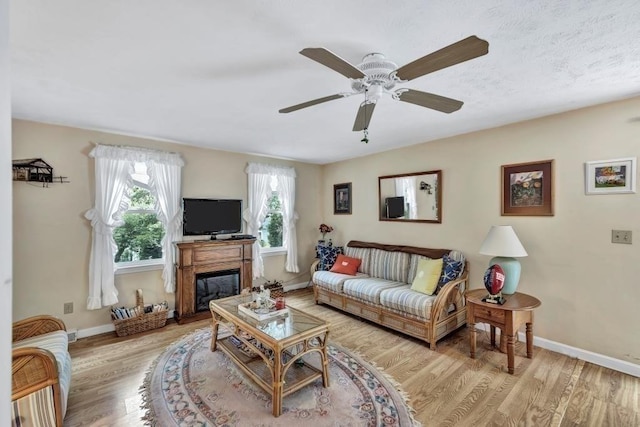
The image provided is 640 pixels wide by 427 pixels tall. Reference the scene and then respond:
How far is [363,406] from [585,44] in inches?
108

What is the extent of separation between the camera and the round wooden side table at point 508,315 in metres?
2.52

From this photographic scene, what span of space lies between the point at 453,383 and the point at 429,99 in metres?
2.24

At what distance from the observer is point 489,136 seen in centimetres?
336

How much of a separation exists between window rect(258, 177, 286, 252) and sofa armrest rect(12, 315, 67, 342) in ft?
9.17

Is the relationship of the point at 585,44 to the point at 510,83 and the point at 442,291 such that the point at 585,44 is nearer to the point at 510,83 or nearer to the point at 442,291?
the point at 510,83

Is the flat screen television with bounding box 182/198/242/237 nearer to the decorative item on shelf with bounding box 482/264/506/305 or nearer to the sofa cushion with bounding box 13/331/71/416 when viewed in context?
the sofa cushion with bounding box 13/331/71/416

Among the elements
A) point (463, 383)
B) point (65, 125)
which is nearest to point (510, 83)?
point (463, 383)

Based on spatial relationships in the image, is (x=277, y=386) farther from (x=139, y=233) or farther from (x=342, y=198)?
(x=342, y=198)

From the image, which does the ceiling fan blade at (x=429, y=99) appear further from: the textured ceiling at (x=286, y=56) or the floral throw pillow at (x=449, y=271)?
the floral throw pillow at (x=449, y=271)

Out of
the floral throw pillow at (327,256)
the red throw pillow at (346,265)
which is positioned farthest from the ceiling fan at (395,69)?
the floral throw pillow at (327,256)

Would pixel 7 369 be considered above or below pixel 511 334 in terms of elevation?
above

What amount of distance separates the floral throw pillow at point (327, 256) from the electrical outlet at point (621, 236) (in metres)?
3.16

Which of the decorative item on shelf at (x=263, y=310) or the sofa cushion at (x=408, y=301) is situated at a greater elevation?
the decorative item on shelf at (x=263, y=310)

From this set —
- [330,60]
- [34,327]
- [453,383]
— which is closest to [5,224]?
[330,60]
